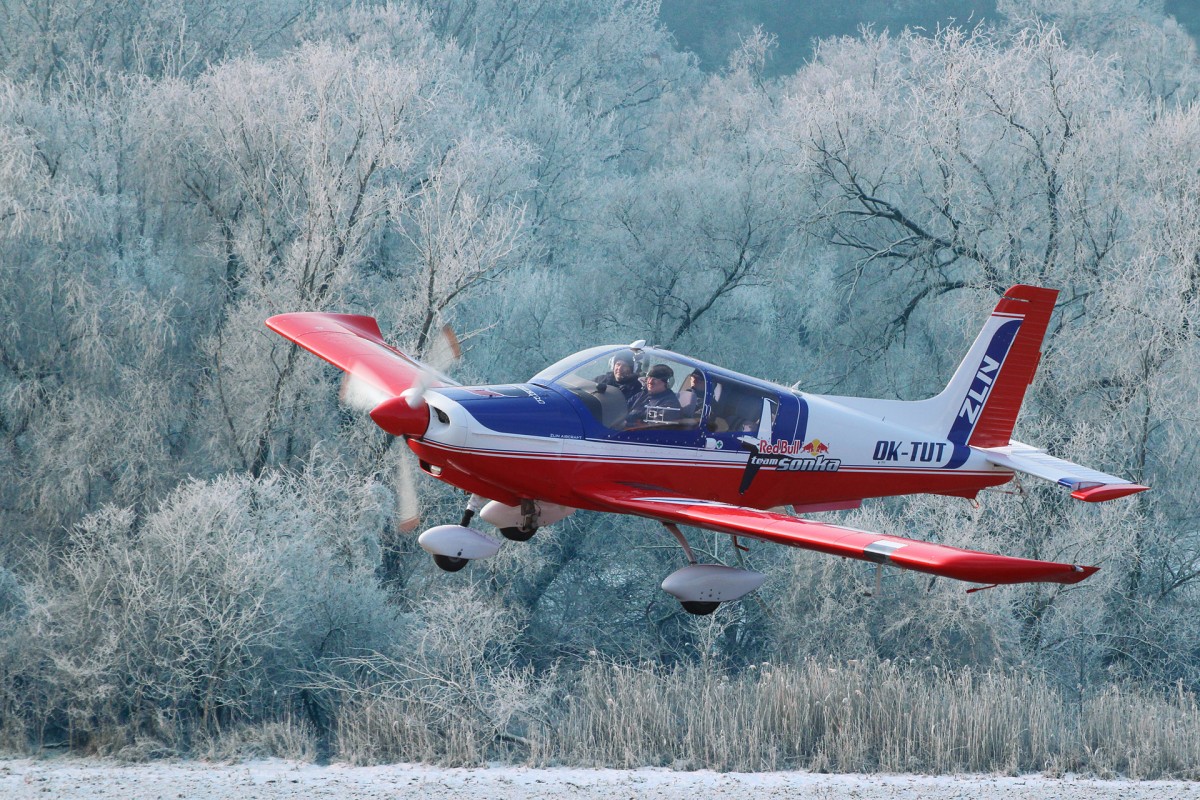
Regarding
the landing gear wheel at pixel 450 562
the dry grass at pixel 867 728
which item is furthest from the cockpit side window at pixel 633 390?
the dry grass at pixel 867 728

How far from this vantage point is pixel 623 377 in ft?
35.4

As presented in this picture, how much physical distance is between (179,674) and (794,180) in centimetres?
1600

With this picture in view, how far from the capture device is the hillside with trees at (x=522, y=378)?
66.8 ft

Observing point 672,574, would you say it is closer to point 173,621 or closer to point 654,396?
point 654,396

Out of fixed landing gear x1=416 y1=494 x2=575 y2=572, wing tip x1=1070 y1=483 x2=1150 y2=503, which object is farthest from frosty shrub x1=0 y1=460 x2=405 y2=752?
wing tip x1=1070 y1=483 x2=1150 y2=503

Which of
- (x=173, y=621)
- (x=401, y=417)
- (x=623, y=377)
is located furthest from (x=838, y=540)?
(x=173, y=621)

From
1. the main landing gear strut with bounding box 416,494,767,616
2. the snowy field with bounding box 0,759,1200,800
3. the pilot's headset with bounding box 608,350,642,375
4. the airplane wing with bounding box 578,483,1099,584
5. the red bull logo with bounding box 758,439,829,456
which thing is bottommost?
the snowy field with bounding box 0,759,1200,800

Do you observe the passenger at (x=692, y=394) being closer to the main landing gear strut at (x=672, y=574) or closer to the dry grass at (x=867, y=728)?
the main landing gear strut at (x=672, y=574)

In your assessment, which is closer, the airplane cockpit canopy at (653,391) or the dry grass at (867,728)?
the airplane cockpit canopy at (653,391)

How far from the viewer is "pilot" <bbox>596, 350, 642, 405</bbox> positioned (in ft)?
35.3

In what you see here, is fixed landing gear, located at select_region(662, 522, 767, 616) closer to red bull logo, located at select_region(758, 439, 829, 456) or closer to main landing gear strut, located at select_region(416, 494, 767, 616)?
main landing gear strut, located at select_region(416, 494, 767, 616)

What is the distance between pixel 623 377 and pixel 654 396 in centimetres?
32

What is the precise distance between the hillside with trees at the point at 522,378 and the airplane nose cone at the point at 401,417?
10346 millimetres

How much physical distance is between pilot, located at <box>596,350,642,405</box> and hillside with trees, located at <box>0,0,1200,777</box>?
10.2 meters
